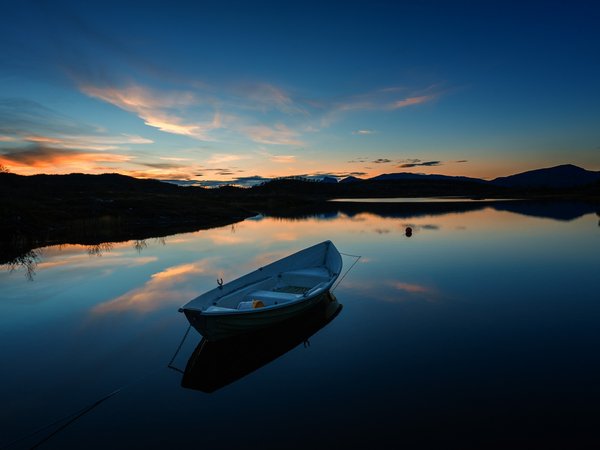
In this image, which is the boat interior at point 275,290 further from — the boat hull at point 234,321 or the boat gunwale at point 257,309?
the boat hull at point 234,321

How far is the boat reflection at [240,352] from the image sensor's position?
29.5 ft

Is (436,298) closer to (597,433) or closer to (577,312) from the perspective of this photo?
(577,312)

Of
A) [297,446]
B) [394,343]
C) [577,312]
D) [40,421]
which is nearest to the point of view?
[297,446]

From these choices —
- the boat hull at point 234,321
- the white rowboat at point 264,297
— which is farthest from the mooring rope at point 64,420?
the white rowboat at point 264,297

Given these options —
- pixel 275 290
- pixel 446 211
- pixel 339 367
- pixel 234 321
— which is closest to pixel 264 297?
pixel 275 290

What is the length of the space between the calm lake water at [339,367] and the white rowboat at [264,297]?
1.19 m

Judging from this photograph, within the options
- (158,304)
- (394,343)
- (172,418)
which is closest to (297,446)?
(172,418)

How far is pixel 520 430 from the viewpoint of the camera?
670 centimetres

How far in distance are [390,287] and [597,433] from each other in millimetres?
10897

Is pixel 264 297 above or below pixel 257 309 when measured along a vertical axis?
below

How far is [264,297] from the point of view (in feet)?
38.3

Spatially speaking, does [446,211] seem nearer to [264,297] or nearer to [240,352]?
[264,297]

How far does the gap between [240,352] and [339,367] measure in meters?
2.98

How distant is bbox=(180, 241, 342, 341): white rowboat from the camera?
9.28 metres
